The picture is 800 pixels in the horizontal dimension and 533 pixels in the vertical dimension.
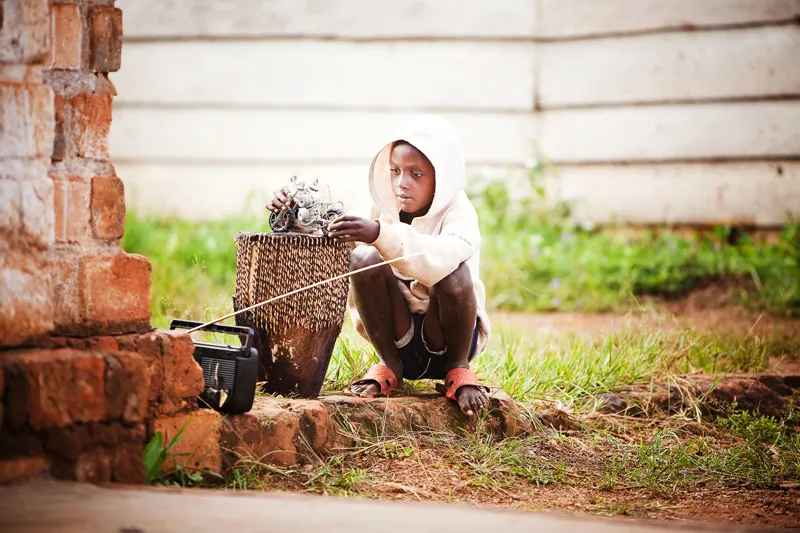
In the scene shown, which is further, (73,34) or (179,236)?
(179,236)

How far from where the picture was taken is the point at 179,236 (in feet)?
21.1

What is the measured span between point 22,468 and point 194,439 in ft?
1.94

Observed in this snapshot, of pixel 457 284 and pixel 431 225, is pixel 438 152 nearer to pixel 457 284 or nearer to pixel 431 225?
pixel 431 225

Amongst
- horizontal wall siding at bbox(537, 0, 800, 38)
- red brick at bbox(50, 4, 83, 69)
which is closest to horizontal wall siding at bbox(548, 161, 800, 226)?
horizontal wall siding at bbox(537, 0, 800, 38)

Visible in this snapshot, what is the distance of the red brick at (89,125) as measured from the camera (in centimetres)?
235

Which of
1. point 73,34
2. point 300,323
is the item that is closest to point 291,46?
point 300,323

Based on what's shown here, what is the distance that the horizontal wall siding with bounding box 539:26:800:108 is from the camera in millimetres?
6543

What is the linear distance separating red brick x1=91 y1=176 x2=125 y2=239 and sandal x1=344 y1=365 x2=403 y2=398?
1.15m

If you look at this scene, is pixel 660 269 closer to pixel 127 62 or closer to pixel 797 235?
pixel 797 235

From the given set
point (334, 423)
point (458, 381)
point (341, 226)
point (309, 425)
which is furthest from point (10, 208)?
point (458, 381)

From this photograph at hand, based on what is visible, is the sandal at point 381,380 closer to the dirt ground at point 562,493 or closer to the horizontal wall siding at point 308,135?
the dirt ground at point 562,493

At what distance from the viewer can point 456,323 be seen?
322cm

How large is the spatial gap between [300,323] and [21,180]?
1.09m

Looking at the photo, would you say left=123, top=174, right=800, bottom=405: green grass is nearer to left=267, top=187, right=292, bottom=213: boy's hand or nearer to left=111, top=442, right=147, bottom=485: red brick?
left=267, top=187, right=292, bottom=213: boy's hand
